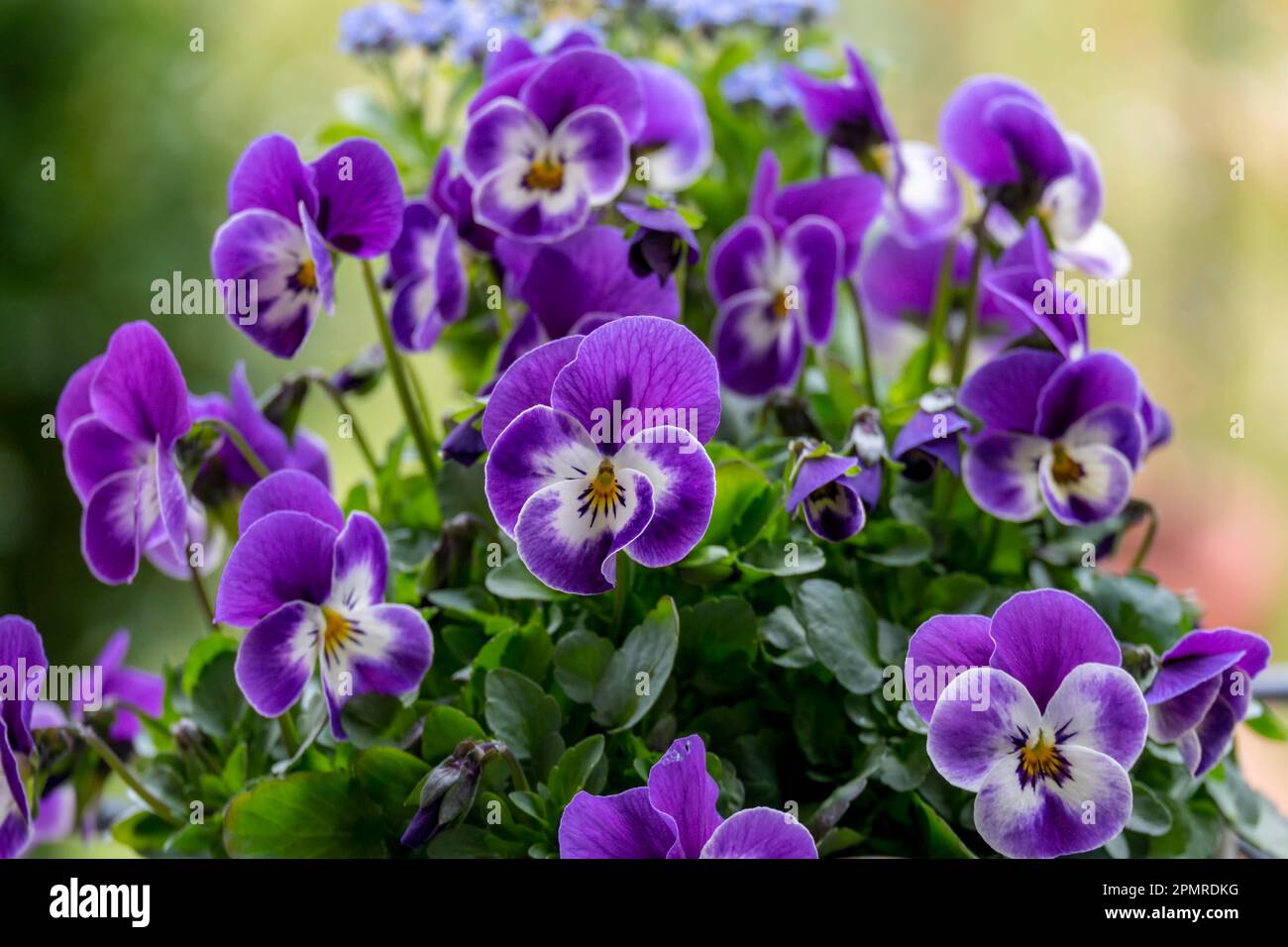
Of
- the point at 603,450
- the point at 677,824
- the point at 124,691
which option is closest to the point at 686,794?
the point at 677,824

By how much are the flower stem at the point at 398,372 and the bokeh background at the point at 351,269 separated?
3.54 ft

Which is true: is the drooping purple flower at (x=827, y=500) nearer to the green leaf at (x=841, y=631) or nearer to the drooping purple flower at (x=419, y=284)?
the green leaf at (x=841, y=631)

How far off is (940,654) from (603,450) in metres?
0.13

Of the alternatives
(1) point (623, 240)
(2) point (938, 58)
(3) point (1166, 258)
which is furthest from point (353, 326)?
(1) point (623, 240)

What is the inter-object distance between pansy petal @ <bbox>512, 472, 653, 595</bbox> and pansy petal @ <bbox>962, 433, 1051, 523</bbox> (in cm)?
16

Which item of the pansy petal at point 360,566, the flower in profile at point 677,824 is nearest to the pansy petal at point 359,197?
the pansy petal at point 360,566

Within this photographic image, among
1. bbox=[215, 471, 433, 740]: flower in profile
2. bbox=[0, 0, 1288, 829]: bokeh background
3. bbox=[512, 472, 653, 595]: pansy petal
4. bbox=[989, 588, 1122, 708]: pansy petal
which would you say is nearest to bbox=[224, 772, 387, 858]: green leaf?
bbox=[215, 471, 433, 740]: flower in profile

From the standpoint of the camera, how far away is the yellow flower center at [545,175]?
506mm

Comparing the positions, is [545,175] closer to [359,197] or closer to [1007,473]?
[359,197]

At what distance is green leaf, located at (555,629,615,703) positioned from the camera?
449 mm

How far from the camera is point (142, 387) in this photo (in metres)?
0.47

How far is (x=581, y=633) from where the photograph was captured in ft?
1.47
